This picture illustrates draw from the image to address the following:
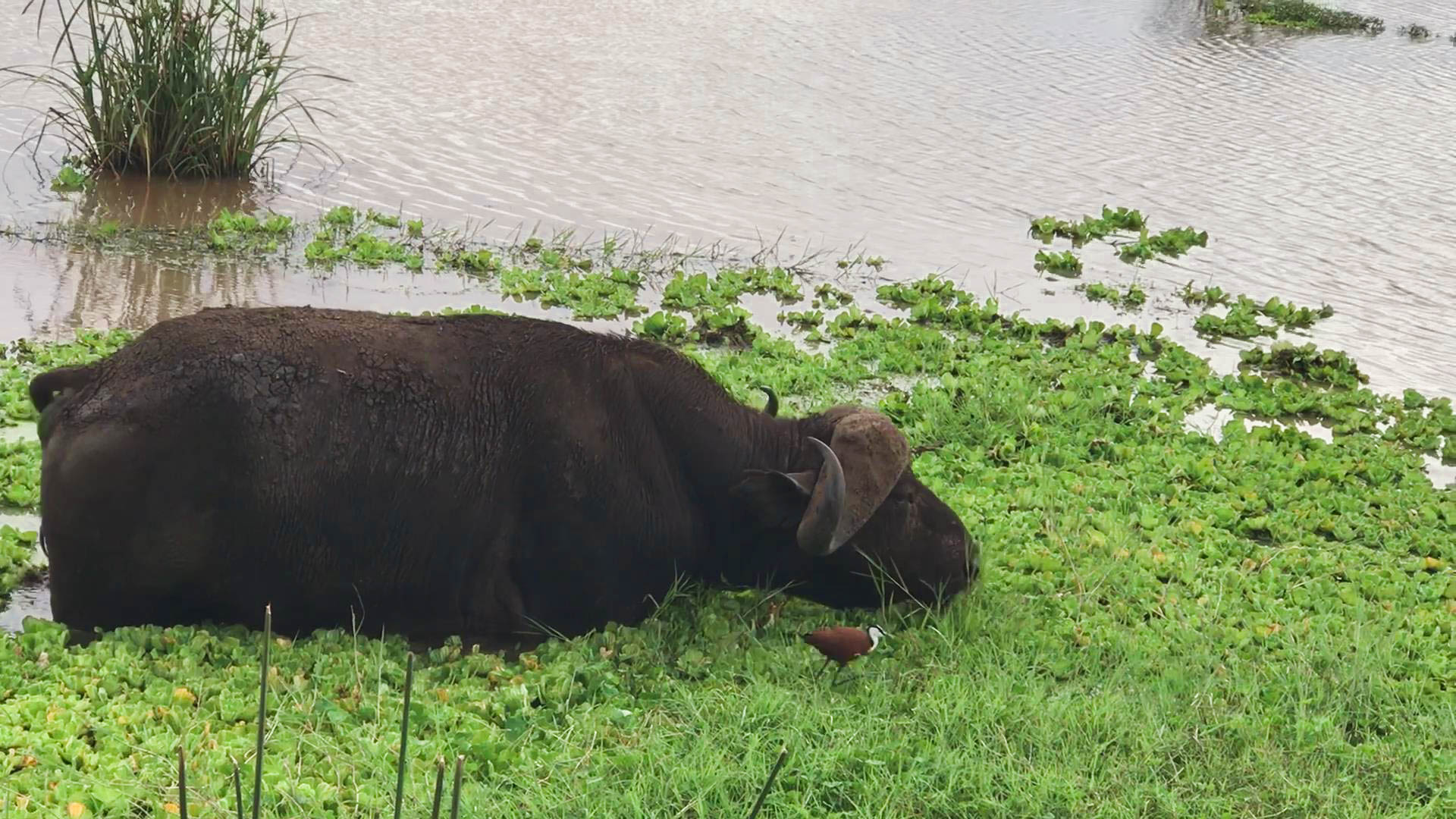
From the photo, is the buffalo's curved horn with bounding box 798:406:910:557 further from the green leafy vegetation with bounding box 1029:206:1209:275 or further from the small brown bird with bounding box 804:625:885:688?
the green leafy vegetation with bounding box 1029:206:1209:275

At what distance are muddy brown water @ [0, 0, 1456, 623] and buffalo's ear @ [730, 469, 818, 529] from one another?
160 inches

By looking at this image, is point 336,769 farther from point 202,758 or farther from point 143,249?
point 143,249

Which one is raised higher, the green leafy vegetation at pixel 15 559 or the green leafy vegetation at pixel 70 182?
the green leafy vegetation at pixel 15 559

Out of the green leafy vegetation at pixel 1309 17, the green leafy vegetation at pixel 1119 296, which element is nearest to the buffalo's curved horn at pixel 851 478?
the green leafy vegetation at pixel 1119 296

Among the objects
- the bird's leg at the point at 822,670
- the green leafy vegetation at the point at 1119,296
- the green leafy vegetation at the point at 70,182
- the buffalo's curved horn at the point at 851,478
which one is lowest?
the green leafy vegetation at the point at 70,182

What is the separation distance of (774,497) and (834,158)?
30.7 ft

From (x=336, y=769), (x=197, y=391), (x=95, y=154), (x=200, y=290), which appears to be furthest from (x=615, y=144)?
(x=336, y=769)

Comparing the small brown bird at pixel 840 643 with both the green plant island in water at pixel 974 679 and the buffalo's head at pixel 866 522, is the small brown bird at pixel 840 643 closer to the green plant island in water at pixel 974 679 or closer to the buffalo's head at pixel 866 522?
the green plant island in water at pixel 974 679

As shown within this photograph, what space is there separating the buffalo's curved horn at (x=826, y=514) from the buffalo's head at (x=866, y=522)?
Answer: 6cm

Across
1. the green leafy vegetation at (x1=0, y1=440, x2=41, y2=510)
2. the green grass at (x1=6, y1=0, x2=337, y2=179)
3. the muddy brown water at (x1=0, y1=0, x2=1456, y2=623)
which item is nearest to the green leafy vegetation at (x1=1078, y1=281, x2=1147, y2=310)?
the muddy brown water at (x1=0, y1=0, x2=1456, y2=623)

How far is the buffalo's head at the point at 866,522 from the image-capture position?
5.52m

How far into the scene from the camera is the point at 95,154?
11.1 m

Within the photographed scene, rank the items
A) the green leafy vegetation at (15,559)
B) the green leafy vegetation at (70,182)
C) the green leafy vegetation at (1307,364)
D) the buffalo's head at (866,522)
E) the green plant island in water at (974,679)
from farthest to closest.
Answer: the green leafy vegetation at (70,182) → the green leafy vegetation at (1307,364) → the buffalo's head at (866,522) → the green leafy vegetation at (15,559) → the green plant island in water at (974,679)

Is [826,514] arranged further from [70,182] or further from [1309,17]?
[1309,17]
